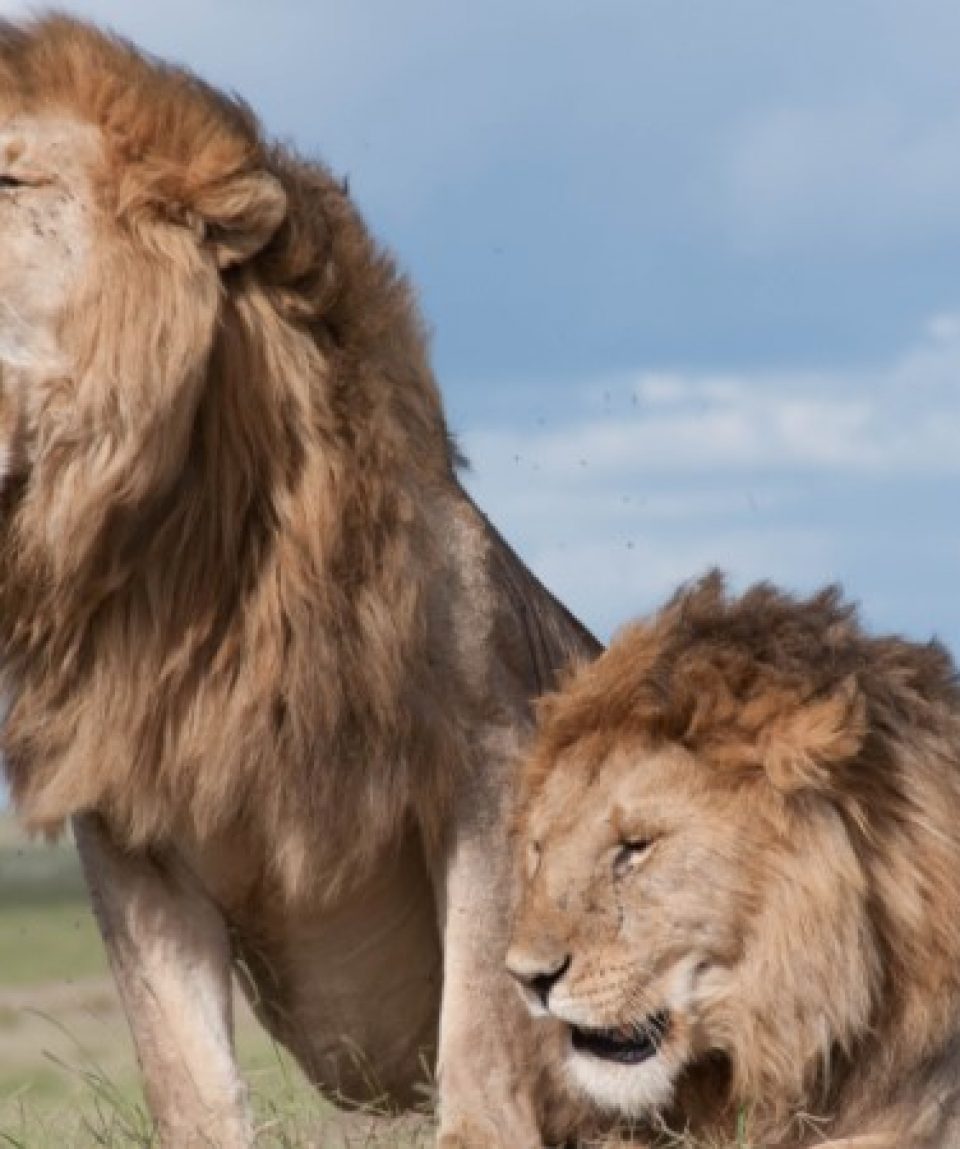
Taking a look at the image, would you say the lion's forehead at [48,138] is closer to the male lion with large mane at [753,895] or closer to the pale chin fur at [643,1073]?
the male lion with large mane at [753,895]

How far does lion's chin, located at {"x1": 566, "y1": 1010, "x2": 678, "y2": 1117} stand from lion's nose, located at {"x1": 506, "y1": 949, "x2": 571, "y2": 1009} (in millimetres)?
98

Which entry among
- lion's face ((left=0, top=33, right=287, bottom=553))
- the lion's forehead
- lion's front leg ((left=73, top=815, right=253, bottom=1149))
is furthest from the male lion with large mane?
the lion's forehead

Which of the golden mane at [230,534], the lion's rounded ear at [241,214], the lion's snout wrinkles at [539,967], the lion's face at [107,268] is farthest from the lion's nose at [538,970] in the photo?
the lion's rounded ear at [241,214]

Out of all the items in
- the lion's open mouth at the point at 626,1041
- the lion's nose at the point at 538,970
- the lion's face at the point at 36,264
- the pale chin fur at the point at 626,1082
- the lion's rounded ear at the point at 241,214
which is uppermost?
the lion's rounded ear at the point at 241,214

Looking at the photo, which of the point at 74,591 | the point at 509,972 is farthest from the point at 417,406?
the point at 509,972

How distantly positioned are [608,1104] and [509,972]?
0.25m

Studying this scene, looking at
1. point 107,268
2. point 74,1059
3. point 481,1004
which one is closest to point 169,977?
point 481,1004

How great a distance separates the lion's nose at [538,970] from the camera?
4402 mm

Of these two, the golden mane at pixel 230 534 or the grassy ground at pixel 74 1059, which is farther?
the grassy ground at pixel 74 1059

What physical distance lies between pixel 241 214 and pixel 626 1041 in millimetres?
1392

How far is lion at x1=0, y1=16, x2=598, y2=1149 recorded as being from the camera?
4.53 m

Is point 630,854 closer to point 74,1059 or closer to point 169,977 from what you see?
point 169,977

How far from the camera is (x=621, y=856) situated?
4.43m

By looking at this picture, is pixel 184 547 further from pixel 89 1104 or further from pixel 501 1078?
pixel 89 1104
